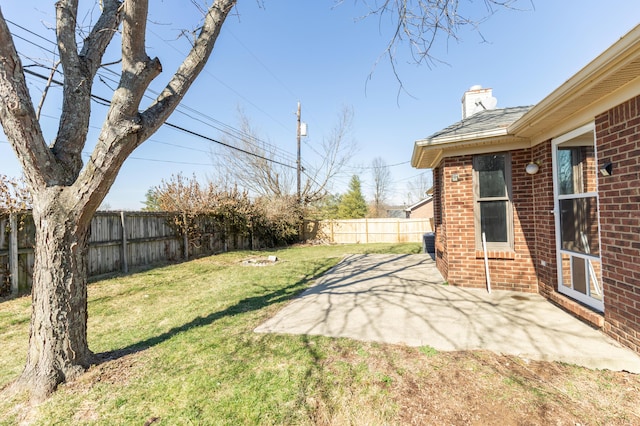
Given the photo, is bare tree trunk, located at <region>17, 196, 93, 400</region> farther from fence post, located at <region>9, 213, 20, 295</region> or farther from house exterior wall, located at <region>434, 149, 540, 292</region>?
house exterior wall, located at <region>434, 149, 540, 292</region>

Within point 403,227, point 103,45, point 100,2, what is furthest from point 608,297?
point 403,227

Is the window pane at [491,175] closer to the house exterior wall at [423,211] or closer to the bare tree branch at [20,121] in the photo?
the bare tree branch at [20,121]

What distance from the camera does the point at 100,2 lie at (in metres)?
3.14

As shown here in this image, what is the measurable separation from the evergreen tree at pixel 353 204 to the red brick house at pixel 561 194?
22368 mm

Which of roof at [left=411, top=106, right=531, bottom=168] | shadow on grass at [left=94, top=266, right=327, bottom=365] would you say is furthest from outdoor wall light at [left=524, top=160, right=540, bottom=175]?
shadow on grass at [left=94, top=266, right=327, bottom=365]

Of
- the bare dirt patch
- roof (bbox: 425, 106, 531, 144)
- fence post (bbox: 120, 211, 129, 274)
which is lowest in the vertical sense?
the bare dirt patch

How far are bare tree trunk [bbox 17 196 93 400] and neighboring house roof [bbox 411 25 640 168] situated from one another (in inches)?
A: 185

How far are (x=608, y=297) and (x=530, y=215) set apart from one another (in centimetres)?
200

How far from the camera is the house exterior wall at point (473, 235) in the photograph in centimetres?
480

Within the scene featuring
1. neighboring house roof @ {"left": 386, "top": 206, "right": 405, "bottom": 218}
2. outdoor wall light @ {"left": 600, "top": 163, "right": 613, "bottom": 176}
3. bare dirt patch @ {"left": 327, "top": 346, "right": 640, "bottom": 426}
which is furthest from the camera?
neighboring house roof @ {"left": 386, "top": 206, "right": 405, "bottom": 218}

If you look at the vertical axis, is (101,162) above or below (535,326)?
above

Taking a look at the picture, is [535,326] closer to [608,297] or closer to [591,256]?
[608,297]

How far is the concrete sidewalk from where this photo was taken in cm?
281

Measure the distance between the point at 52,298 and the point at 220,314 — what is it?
221 centimetres
